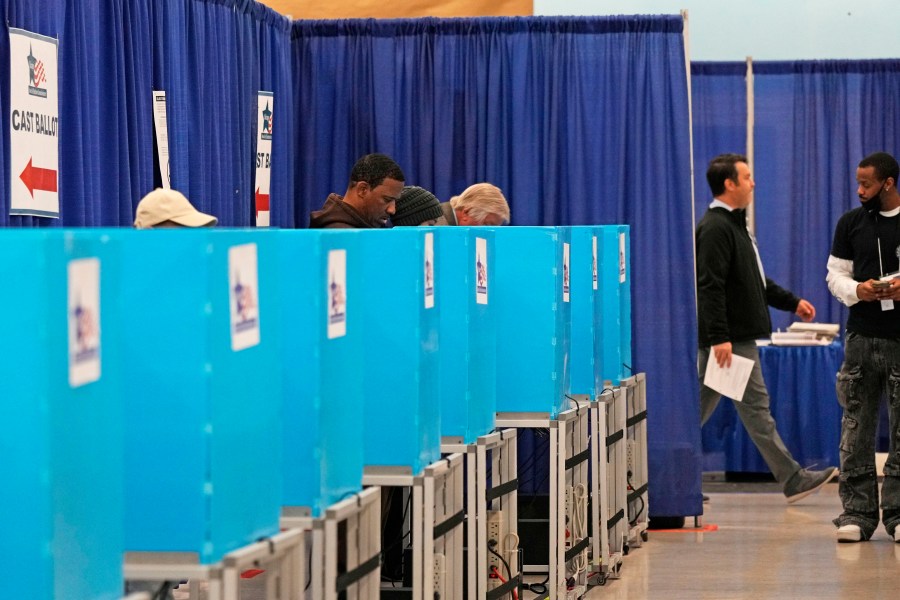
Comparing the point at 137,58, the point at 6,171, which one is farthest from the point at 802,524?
the point at 6,171

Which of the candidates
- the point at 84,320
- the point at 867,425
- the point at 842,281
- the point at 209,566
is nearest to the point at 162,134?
the point at 842,281

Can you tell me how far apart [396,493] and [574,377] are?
2.30 feet

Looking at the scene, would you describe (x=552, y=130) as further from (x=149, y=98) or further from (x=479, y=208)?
(x=149, y=98)

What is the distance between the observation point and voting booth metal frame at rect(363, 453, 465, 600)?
2.98 m

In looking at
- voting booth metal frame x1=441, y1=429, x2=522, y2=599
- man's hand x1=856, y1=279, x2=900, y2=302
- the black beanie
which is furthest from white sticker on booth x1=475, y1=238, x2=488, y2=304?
man's hand x1=856, y1=279, x2=900, y2=302

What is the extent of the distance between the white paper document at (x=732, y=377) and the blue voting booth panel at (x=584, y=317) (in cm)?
140

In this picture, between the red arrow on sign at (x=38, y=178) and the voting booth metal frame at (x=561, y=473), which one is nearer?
the red arrow on sign at (x=38, y=178)

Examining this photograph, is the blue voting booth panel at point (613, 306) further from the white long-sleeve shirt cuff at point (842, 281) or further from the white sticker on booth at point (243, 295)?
the white sticker on booth at point (243, 295)

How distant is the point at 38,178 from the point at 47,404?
2388 millimetres

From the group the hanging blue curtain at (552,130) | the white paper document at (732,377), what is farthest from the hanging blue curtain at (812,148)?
the white paper document at (732,377)

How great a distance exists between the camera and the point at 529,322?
407cm

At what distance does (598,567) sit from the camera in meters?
5.09

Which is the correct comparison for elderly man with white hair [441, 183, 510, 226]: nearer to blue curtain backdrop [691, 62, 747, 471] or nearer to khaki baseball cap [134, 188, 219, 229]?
khaki baseball cap [134, 188, 219, 229]

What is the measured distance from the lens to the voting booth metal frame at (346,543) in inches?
99.6
